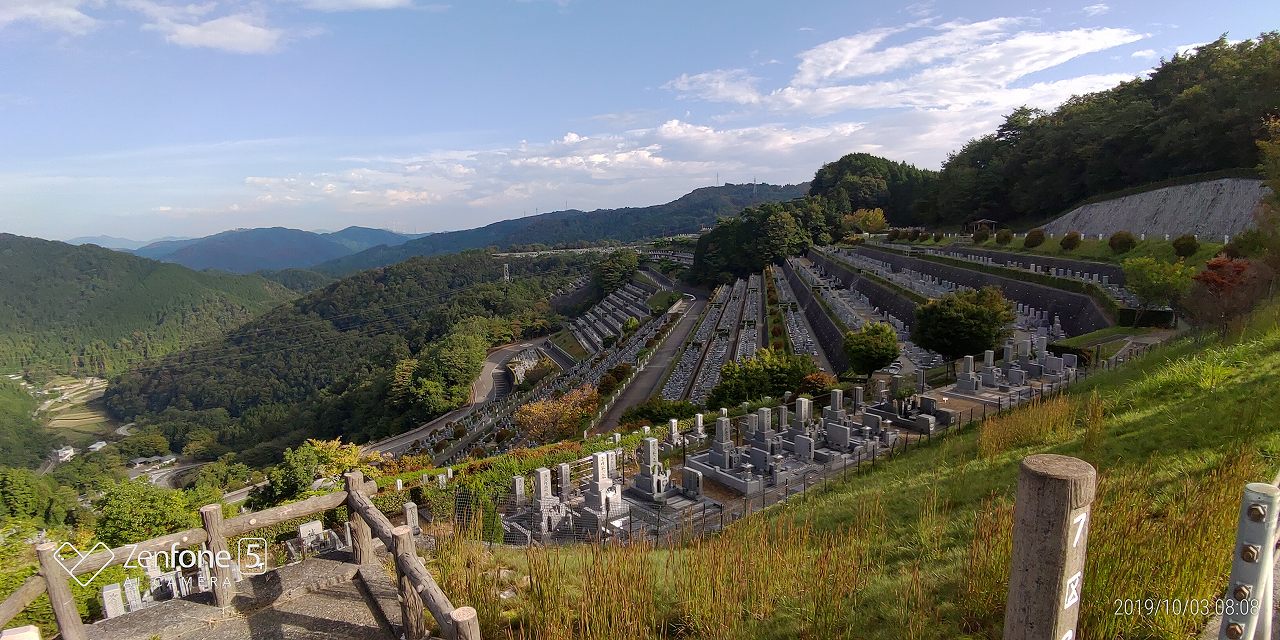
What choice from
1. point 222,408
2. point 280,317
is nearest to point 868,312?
point 222,408

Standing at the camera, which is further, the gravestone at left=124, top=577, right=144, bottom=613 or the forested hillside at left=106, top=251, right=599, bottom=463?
the forested hillside at left=106, top=251, right=599, bottom=463

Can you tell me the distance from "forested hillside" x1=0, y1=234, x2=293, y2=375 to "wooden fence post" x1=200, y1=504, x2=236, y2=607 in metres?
148

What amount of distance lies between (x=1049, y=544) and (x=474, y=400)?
52351 mm

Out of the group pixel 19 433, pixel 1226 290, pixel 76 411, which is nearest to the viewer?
pixel 1226 290

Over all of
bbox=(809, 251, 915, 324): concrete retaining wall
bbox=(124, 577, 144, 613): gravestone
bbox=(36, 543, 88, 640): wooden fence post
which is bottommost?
bbox=(124, 577, 144, 613): gravestone

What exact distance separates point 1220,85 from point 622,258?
202ft

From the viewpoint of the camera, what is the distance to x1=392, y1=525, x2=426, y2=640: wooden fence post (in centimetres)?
374

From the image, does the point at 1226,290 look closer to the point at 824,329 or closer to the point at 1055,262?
the point at 1055,262

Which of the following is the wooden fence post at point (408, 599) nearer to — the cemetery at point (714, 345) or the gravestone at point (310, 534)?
the gravestone at point (310, 534)

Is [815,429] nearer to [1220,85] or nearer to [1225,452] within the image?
[1225,452]

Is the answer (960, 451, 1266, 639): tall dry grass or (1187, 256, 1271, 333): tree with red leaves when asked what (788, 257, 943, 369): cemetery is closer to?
(1187, 256, 1271, 333): tree with red leaves

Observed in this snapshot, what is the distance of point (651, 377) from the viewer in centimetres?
3403

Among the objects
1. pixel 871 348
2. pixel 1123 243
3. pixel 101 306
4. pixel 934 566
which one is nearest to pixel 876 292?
pixel 1123 243

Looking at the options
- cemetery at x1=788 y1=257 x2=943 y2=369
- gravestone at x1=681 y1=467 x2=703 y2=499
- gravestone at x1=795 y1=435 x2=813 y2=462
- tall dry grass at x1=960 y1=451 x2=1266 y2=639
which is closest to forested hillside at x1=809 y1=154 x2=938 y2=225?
Result: cemetery at x1=788 y1=257 x2=943 y2=369
